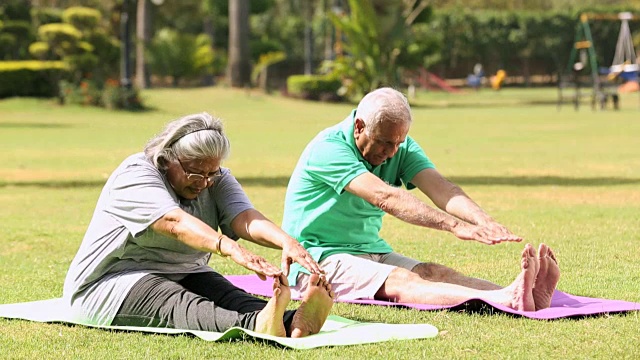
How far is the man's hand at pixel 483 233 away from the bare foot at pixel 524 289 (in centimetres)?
21

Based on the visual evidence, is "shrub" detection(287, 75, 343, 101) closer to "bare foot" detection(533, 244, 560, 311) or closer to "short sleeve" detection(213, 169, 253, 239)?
"bare foot" detection(533, 244, 560, 311)

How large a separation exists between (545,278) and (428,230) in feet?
16.2

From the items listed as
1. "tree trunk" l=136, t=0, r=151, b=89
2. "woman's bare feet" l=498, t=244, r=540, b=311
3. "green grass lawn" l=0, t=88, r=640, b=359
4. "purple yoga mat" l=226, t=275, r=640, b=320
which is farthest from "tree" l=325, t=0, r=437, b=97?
"woman's bare feet" l=498, t=244, r=540, b=311

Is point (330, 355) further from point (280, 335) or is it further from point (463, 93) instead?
point (463, 93)

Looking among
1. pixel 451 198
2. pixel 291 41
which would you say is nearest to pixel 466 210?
pixel 451 198

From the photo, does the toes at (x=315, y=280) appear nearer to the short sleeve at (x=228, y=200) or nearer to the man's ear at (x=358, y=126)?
the short sleeve at (x=228, y=200)

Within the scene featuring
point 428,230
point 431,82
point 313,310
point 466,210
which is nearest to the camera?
point 313,310

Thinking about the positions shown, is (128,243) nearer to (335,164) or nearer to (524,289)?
(335,164)

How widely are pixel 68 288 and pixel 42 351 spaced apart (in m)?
0.69

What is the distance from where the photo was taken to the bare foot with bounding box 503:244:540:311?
6.78 meters

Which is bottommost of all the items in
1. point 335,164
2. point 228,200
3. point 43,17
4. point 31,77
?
point 31,77

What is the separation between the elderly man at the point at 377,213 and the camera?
7.04 m

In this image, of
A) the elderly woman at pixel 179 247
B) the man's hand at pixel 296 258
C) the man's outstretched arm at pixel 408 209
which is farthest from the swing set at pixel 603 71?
the man's hand at pixel 296 258

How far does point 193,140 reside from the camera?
6309 mm
